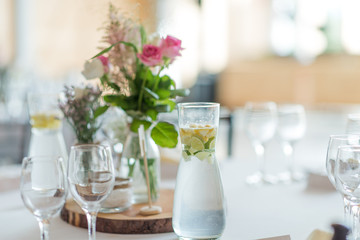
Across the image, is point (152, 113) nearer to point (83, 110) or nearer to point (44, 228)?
point (83, 110)

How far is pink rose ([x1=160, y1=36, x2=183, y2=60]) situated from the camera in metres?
1.29

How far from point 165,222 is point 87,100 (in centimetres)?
39

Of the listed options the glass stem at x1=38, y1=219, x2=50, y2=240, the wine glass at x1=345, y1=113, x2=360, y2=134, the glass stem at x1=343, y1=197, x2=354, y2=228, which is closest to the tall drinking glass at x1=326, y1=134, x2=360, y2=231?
the glass stem at x1=343, y1=197, x2=354, y2=228

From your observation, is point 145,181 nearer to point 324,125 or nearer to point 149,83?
point 149,83

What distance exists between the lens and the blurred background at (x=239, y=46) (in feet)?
26.6

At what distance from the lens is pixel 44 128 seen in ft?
5.00

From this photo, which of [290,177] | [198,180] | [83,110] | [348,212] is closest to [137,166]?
[83,110]

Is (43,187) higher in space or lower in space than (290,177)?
higher

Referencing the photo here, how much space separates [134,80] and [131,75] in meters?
0.02

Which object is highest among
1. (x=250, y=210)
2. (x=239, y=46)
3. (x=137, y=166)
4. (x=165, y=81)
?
(x=239, y=46)

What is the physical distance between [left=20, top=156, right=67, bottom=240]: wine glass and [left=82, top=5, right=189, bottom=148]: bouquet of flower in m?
0.36

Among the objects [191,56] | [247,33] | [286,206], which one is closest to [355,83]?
[247,33]

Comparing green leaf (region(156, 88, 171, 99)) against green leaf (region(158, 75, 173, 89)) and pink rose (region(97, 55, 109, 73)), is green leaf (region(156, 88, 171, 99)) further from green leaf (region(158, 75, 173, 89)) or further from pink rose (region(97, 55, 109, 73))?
pink rose (region(97, 55, 109, 73))

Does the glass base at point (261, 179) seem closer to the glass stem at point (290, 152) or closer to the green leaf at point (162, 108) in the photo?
the glass stem at point (290, 152)
